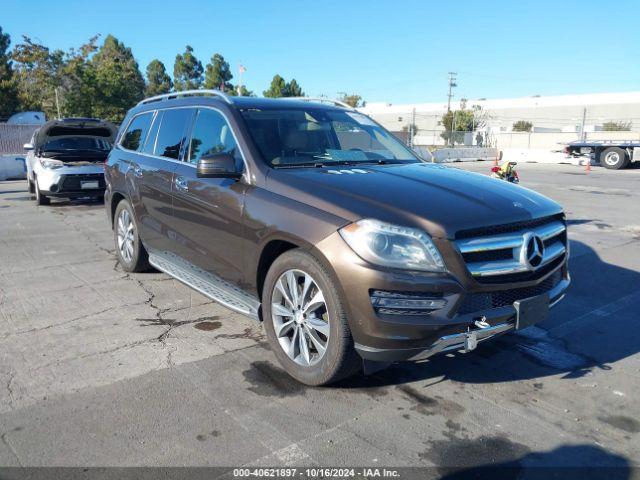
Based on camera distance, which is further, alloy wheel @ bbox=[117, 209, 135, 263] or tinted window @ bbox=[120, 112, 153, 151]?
alloy wheel @ bbox=[117, 209, 135, 263]

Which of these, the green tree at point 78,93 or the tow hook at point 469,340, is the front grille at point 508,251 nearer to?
the tow hook at point 469,340

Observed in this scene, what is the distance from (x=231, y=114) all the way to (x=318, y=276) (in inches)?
70.5

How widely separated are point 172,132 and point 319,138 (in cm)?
156

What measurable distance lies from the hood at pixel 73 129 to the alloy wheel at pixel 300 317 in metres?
9.98

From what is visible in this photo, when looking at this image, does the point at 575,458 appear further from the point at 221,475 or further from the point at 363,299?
the point at 221,475

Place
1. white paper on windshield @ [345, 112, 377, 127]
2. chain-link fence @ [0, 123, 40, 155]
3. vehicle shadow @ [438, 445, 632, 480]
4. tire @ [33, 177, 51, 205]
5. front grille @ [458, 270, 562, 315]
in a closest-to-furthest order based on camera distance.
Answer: vehicle shadow @ [438, 445, 632, 480] < front grille @ [458, 270, 562, 315] < white paper on windshield @ [345, 112, 377, 127] < tire @ [33, 177, 51, 205] < chain-link fence @ [0, 123, 40, 155]

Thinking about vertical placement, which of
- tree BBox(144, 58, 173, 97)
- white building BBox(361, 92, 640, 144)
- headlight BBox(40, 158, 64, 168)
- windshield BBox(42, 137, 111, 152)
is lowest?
headlight BBox(40, 158, 64, 168)

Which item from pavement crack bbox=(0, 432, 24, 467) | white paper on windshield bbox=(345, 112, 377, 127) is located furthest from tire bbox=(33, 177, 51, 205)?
pavement crack bbox=(0, 432, 24, 467)

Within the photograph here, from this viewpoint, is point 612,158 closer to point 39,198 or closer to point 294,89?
point 39,198

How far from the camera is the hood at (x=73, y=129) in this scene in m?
11.8

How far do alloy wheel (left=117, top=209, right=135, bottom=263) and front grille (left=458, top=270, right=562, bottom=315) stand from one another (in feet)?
13.6

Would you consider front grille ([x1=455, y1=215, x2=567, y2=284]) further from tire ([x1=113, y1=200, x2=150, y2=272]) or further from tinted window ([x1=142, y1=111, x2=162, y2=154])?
tire ([x1=113, y1=200, x2=150, y2=272])

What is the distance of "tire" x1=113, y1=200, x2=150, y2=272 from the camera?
5984mm

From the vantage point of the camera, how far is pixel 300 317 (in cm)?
A: 350
